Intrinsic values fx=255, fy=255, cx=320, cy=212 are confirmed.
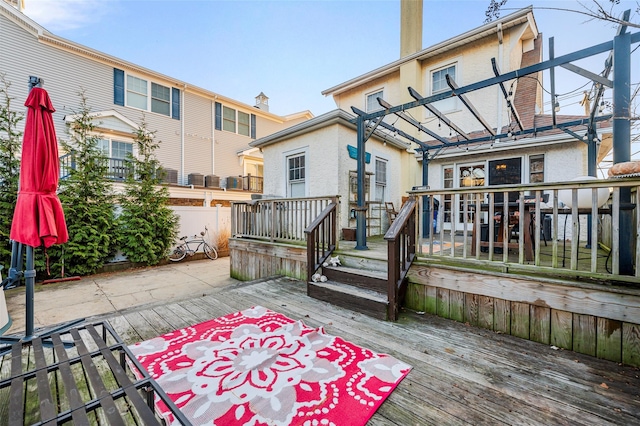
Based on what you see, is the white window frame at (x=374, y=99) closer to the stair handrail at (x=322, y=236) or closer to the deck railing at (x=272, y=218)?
the deck railing at (x=272, y=218)

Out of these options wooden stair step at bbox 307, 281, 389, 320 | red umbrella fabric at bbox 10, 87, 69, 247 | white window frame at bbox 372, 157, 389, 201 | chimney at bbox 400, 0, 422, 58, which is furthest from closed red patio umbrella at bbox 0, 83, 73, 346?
chimney at bbox 400, 0, 422, 58

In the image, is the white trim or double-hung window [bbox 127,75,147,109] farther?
double-hung window [bbox 127,75,147,109]

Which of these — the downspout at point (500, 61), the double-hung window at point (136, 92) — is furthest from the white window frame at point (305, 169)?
the double-hung window at point (136, 92)

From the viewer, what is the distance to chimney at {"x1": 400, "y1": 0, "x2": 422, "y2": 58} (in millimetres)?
9320

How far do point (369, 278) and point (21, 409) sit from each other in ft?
10.4

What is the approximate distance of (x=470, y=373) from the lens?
207 centimetres

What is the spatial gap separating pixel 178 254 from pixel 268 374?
321 inches

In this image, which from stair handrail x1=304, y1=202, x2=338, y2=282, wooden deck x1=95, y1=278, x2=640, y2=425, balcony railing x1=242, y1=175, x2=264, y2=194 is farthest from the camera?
balcony railing x1=242, y1=175, x2=264, y2=194

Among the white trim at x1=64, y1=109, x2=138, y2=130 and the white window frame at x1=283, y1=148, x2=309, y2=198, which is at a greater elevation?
the white trim at x1=64, y1=109, x2=138, y2=130

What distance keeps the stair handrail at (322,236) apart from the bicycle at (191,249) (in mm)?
6445

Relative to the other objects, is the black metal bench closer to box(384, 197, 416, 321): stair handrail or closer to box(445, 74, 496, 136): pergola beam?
box(384, 197, 416, 321): stair handrail

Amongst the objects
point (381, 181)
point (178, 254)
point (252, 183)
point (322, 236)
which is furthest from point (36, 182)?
point (252, 183)

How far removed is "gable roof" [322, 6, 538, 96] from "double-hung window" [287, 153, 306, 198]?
15.4ft

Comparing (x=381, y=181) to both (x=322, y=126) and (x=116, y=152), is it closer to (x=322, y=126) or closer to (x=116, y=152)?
(x=322, y=126)
